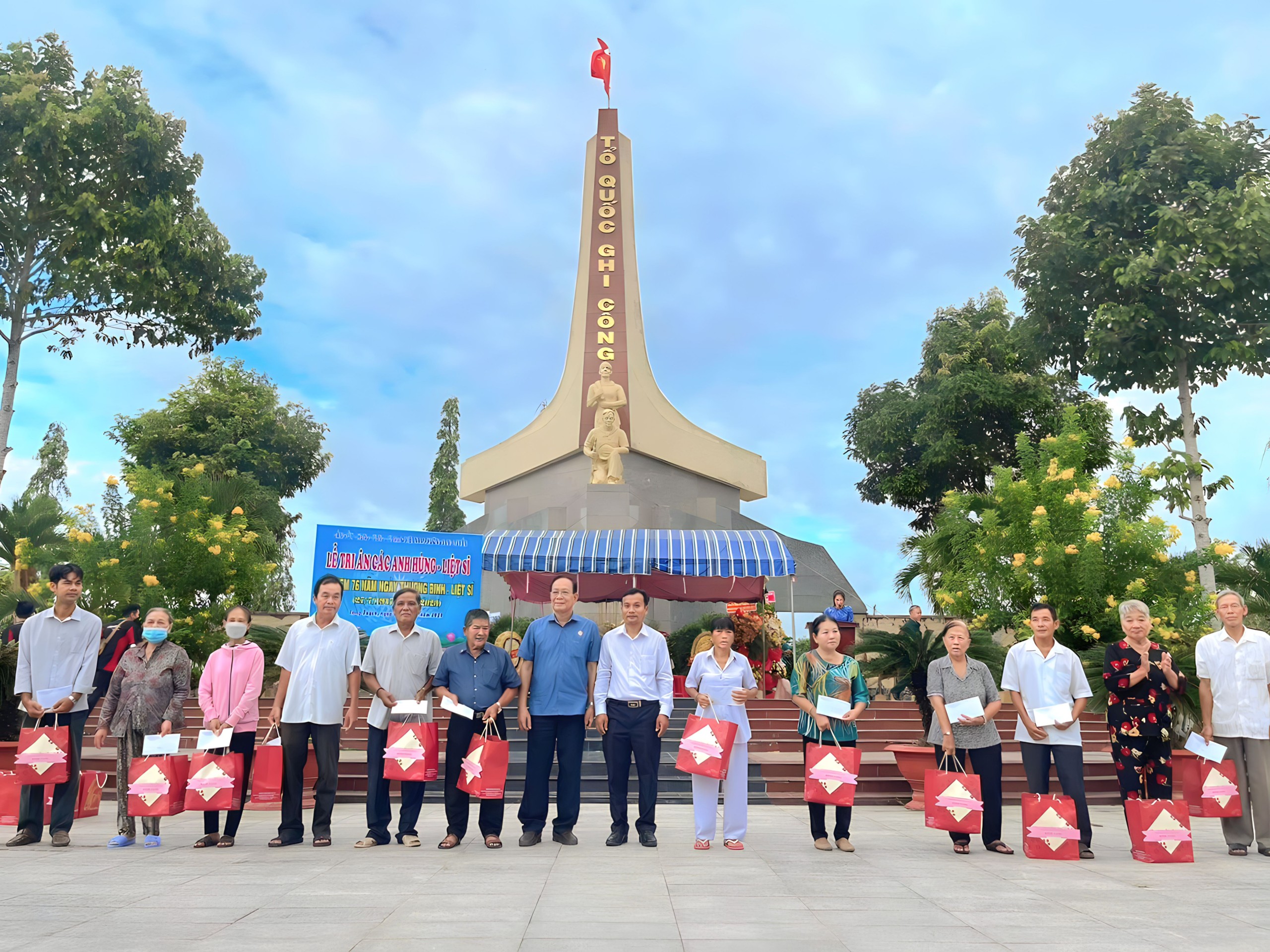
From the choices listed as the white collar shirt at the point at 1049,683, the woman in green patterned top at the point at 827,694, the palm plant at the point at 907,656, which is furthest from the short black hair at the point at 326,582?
the palm plant at the point at 907,656

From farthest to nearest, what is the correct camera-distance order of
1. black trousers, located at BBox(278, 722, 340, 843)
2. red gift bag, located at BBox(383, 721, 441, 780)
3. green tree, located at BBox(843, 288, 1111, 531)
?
green tree, located at BBox(843, 288, 1111, 531), black trousers, located at BBox(278, 722, 340, 843), red gift bag, located at BBox(383, 721, 441, 780)

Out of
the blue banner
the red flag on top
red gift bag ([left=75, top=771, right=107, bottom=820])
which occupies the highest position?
the red flag on top

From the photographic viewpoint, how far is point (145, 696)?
6.45 metres

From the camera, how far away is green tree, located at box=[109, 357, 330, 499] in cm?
3070

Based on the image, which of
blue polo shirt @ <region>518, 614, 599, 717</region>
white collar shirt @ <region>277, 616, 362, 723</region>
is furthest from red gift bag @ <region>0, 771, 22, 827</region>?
blue polo shirt @ <region>518, 614, 599, 717</region>

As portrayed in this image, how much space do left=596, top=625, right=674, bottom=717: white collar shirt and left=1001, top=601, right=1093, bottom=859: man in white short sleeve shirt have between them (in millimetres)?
2187

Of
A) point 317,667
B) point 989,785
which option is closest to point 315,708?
point 317,667

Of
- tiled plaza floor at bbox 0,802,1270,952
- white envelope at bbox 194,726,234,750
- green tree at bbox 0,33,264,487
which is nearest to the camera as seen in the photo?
tiled plaza floor at bbox 0,802,1270,952

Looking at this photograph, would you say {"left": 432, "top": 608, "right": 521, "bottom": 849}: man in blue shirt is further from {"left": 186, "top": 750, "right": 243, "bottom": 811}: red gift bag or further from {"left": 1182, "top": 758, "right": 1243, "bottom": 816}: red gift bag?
{"left": 1182, "top": 758, "right": 1243, "bottom": 816}: red gift bag

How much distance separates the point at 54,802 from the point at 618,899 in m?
4.18

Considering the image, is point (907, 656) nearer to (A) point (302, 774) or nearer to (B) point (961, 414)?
(A) point (302, 774)

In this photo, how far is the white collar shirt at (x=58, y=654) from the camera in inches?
253

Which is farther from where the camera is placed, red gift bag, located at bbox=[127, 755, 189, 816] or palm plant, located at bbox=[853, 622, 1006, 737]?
palm plant, located at bbox=[853, 622, 1006, 737]

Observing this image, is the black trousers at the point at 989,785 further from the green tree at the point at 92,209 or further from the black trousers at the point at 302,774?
the green tree at the point at 92,209
